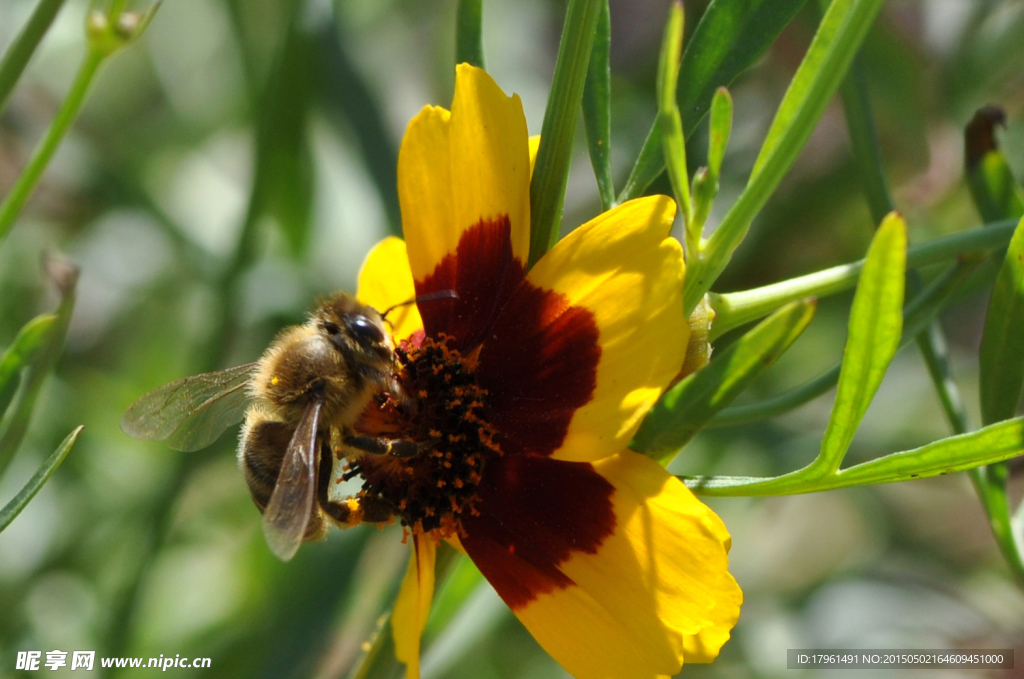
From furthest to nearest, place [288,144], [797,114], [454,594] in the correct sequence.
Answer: [288,144] < [454,594] < [797,114]

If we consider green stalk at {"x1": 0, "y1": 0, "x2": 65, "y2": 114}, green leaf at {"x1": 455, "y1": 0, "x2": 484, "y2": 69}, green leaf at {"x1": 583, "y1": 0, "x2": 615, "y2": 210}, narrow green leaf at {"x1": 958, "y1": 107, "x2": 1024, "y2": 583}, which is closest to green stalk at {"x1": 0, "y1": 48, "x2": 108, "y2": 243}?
green stalk at {"x1": 0, "y1": 0, "x2": 65, "y2": 114}

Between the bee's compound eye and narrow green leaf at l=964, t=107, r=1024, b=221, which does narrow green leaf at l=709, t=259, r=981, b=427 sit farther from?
the bee's compound eye

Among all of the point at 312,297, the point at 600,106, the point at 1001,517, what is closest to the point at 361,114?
the point at 312,297

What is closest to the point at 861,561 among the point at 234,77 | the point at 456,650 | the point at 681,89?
the point at 456,650

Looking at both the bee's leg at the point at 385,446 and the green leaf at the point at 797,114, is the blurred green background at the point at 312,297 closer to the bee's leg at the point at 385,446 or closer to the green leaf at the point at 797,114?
the bee's leg at the point at 385,446

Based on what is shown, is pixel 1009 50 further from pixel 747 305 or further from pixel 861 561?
pixel 747 305

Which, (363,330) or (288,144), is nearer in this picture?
(363,330)

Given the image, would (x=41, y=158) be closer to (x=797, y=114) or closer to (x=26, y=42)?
(x=26, y=42)

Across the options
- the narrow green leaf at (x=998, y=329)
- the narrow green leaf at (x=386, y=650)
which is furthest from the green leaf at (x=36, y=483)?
the narrow green leaf at (x=998, y=329)
